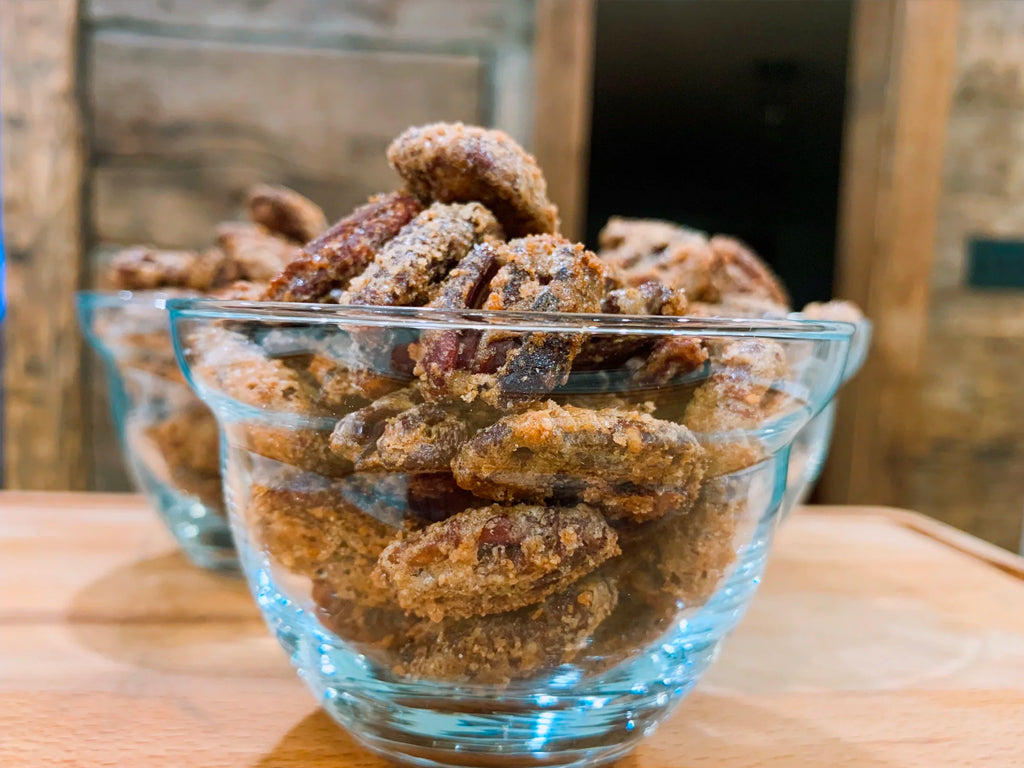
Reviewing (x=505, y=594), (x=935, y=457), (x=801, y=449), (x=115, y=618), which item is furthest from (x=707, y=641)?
(x=935, y=457)

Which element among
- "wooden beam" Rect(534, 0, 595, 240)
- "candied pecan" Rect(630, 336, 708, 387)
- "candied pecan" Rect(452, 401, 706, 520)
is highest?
"wooden beam" Rect(534, 0, 595, 240)

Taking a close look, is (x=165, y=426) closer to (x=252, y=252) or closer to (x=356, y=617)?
(x=252, y=252)

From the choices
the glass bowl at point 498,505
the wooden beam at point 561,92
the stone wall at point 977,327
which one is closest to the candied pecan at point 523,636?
the glass bowl at point 498,505

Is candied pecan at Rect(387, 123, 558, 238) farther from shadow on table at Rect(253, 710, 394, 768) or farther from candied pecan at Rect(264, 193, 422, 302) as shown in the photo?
shadow on table at Rect(253, 710, 394, 768)

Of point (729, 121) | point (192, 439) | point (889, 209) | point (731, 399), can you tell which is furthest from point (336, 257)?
point (729, 121)

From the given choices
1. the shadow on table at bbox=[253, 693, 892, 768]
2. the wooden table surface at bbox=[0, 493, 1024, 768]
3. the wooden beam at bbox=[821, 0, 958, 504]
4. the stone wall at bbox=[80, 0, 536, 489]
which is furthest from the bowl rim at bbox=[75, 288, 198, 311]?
the wooden beam at bbox=[821, 0, 958, 504]

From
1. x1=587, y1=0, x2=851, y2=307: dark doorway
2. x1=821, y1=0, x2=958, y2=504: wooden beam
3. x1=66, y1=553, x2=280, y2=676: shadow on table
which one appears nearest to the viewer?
x1=66, y1=553, x2=280, y2=676: shadow on table
